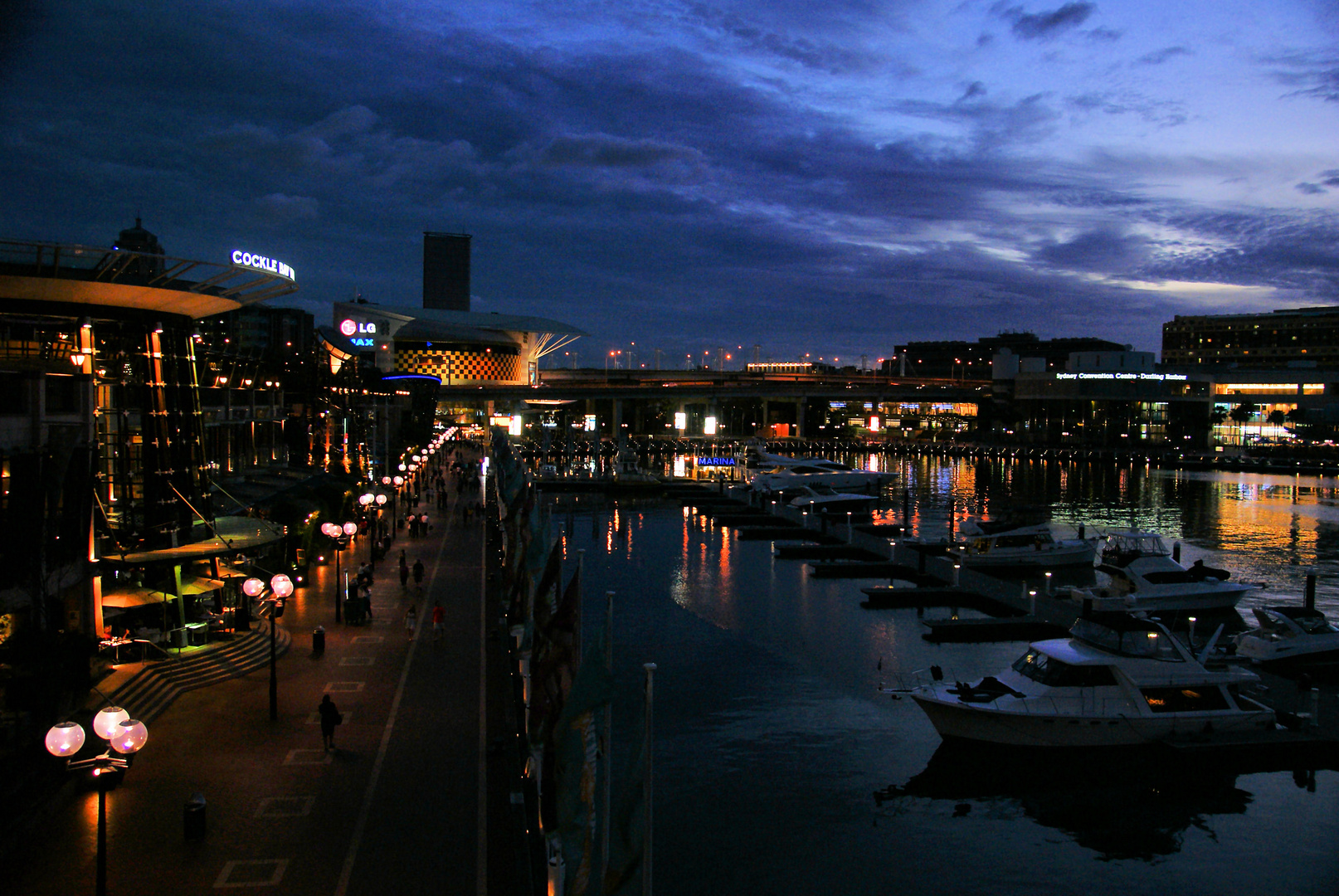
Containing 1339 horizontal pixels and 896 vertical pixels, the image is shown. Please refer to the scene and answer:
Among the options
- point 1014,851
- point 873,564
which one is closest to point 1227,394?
point 873,564

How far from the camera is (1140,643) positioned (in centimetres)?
1973

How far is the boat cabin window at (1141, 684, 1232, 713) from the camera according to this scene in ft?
64.4

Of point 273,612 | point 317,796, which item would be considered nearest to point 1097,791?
point 317,796

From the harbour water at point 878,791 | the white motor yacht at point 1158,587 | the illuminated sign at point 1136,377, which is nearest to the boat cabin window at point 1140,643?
the harbour water at point 878,791

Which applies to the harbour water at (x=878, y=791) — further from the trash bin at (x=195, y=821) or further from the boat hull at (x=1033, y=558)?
the boat hull at (x=1033, y=558)

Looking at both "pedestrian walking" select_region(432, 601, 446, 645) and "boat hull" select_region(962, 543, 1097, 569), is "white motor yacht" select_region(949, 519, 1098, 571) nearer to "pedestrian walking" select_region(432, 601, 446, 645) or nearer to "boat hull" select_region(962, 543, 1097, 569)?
"boat hull" select_region(962, 543, 1097, 569)

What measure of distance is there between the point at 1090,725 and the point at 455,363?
547ft

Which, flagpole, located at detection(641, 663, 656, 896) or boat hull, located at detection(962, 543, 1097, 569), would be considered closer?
flagpole, located at detection(641, 663, 656, 896)

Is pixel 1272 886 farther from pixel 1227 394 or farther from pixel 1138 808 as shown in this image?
pixel 1227 394

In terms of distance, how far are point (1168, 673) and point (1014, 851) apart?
589 cm

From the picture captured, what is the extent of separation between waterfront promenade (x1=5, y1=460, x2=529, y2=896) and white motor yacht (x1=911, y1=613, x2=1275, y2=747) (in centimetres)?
945

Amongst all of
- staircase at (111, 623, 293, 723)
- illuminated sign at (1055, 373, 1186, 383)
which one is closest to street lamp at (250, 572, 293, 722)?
staircase at (111, 623, 293, 723)

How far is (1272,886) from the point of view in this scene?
1565 cm

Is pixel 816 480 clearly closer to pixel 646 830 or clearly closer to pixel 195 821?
pixel 195 821
